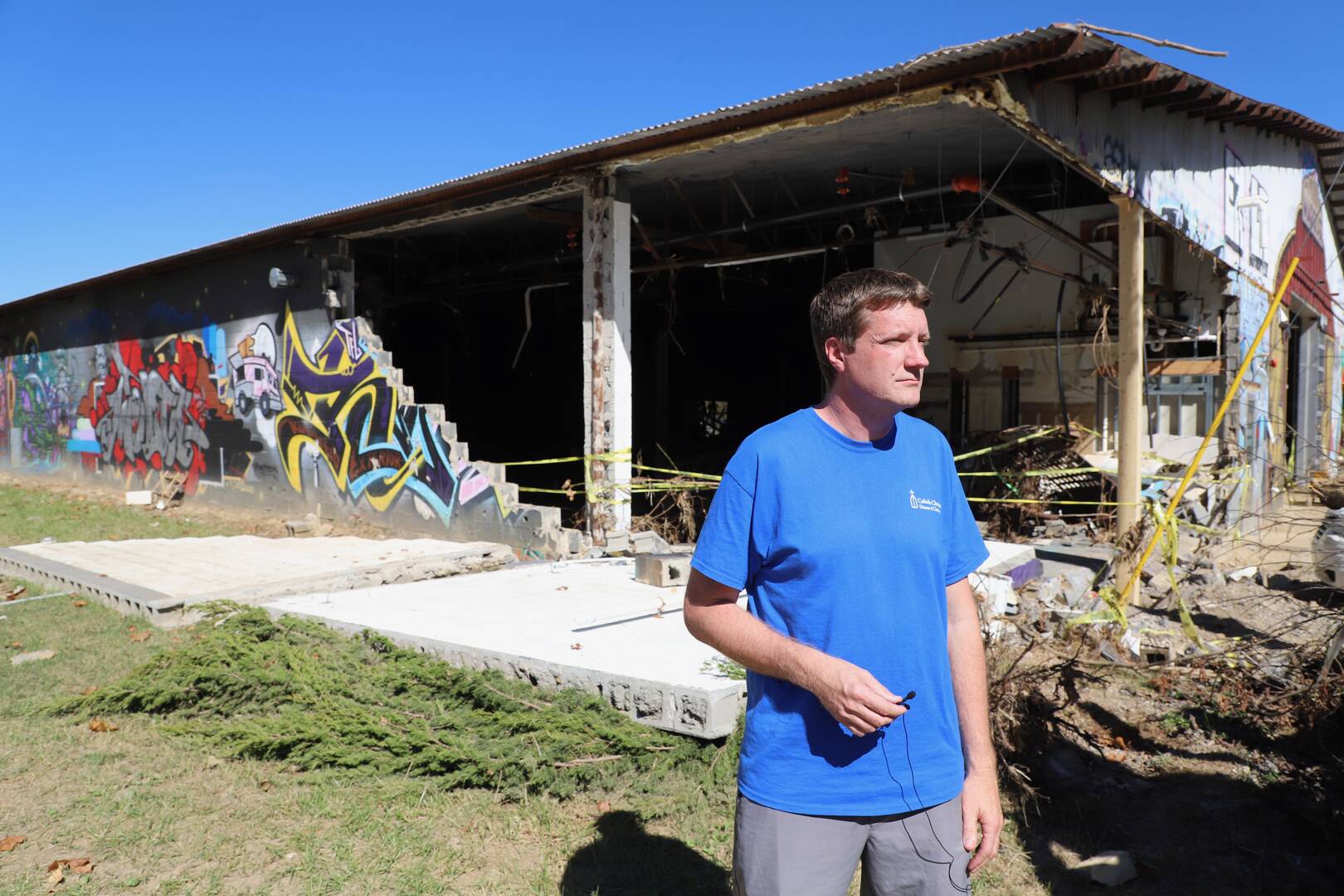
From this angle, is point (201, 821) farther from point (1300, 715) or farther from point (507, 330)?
point (507, 330)

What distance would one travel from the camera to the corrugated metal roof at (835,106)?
20.8 ft

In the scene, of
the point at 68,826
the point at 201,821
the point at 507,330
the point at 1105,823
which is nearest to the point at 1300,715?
the point at 1105,823

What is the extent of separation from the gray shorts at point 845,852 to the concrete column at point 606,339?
7744 mm

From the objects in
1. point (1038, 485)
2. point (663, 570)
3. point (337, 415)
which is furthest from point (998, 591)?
point (337, 415)

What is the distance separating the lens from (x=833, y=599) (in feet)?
6.71

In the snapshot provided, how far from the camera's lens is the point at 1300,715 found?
4.42 meters

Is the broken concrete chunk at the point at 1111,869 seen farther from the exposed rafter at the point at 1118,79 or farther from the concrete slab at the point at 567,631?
the exposed rafter at the point at 1118,79

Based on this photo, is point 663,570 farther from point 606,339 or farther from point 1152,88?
point 1152,88

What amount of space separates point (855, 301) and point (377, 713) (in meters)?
3.59

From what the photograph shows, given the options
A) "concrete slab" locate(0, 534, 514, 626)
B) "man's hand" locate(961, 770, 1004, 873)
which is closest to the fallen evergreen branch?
"concrete slab" locate(0, 534, 514, 626)

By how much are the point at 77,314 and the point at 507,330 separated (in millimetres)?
8210

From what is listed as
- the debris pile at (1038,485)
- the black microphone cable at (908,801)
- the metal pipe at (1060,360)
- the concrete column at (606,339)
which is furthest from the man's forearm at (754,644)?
the metal pipe at (1060,360)

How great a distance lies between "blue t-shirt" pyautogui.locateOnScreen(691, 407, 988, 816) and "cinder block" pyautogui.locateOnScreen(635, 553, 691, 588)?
5188 millimetres

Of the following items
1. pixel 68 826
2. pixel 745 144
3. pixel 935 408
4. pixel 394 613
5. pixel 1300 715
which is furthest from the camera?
pixel 935 408
